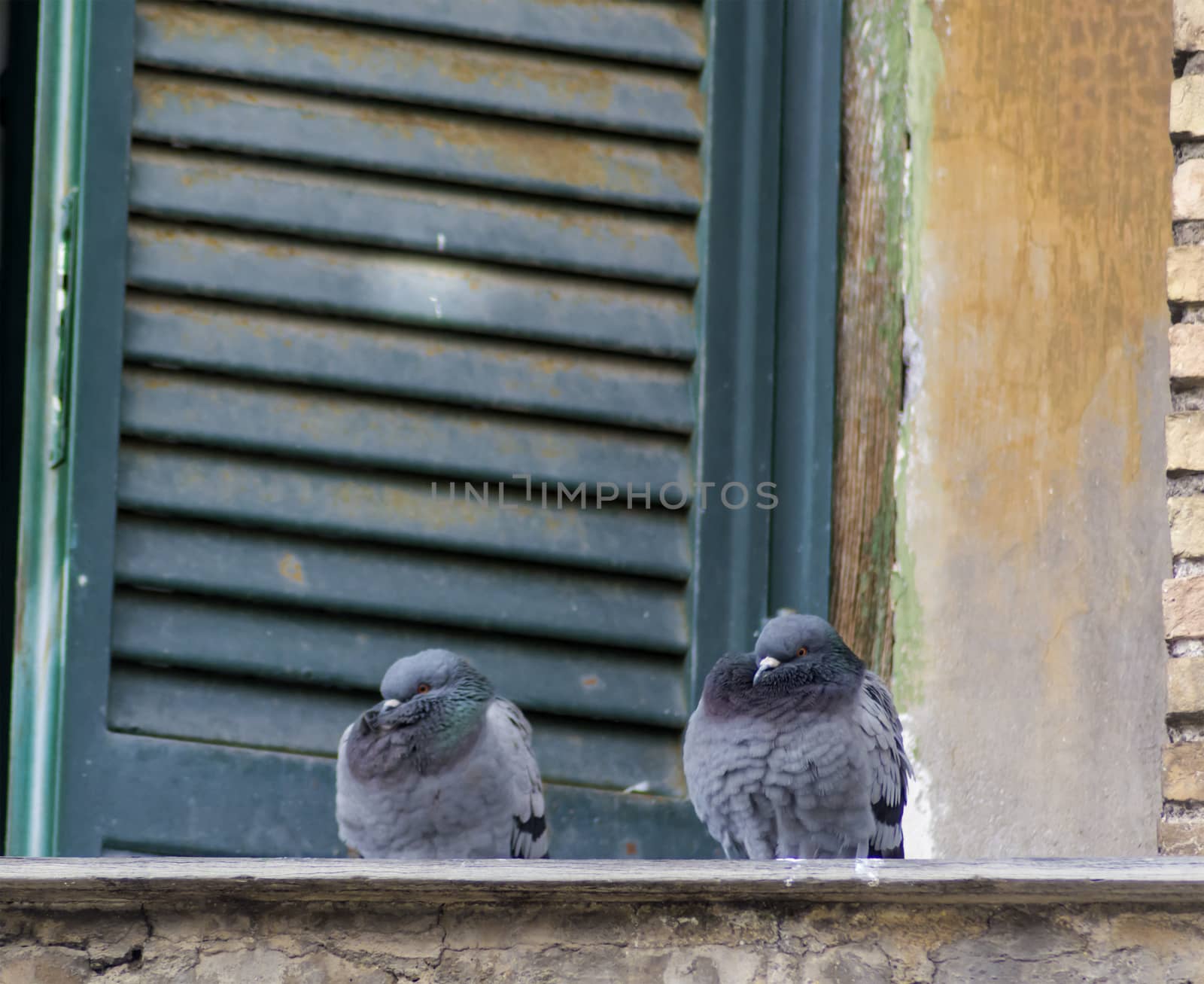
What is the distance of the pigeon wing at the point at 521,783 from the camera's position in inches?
118

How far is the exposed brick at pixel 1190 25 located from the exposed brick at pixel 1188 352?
1.53 feet

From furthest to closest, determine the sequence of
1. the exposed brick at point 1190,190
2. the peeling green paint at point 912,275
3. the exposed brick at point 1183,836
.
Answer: the peeling green paint at point 912,275 → the exposed brick at point 1190,190 → the exposed brick at point 1183,836

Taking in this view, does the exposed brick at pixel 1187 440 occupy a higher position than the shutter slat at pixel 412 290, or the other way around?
the shutter slat at pixel 412 290

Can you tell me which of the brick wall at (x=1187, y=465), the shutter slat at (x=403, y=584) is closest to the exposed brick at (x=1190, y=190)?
the brick wall at (x=1187, y=465)

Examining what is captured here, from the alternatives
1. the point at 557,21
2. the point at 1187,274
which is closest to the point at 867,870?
the point at 1187,274

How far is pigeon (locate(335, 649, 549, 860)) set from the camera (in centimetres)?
296

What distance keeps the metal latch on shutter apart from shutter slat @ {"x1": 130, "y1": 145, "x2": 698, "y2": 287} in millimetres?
112

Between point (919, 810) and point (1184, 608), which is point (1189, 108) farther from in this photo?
point (919, 810)

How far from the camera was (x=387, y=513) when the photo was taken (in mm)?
3197

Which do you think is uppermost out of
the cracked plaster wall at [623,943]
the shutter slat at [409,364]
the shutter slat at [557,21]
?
the shutter slat at [557,21]

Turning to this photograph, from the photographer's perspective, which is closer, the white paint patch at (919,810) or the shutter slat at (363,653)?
the shutter slat at (363,653)

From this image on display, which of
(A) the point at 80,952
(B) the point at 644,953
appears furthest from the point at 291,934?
(B) the point at 644,953

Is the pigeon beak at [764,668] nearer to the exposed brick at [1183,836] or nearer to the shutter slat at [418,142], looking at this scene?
the exposed brick at [1183,836]

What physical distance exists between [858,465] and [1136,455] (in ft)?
1.66
